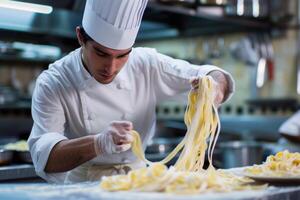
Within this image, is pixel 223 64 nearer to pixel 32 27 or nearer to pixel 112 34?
pixel 32 27

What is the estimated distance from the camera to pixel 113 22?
2449mm

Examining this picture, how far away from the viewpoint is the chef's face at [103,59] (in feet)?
7.71

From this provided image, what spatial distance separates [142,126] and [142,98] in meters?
0.15

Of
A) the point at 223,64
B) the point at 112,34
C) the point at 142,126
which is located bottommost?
the point at 223,64

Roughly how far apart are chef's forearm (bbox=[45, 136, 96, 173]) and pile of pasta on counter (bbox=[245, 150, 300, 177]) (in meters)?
0.63

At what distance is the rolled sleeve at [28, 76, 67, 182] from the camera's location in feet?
7.64

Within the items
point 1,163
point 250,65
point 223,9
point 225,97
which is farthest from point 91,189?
point 250,65

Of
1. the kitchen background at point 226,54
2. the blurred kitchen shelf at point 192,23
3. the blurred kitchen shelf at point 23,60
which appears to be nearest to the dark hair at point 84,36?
the blurred kitchen shelf at point 192,23

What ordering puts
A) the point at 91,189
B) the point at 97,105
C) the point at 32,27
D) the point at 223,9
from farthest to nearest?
the point at 223,9 < the point at 32,27 < the point at 97,105 < the point at 91,189

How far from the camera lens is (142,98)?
2721mm

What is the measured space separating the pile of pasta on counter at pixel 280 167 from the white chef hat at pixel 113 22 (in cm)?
79

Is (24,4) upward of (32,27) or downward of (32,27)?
A: upward

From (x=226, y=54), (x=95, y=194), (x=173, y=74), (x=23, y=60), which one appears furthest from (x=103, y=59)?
(x=226, y=54)

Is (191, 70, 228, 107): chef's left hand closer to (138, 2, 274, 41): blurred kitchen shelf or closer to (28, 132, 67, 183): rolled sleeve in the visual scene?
(28, 132, 67, 183): rolled sleeve
